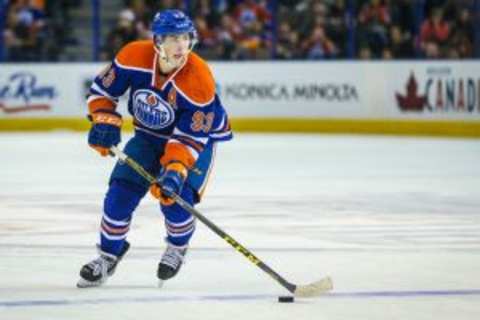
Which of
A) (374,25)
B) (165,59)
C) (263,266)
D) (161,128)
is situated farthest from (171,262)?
(374,25)

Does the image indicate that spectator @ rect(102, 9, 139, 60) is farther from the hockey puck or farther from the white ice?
the hockey puck

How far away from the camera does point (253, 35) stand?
17.6 metres

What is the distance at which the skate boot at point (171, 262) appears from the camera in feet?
19.0

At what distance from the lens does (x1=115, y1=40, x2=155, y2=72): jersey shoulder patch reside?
5746mm

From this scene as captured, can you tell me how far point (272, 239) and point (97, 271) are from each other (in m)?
1.92

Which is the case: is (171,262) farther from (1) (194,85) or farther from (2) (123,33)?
(2) (123,33)

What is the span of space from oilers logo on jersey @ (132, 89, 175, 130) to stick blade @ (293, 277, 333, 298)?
0.93 m

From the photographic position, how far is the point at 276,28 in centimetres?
1752

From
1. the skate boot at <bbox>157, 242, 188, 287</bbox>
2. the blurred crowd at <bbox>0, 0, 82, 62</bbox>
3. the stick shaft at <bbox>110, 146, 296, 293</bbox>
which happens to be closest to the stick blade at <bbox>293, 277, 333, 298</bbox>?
the stick shaft at <bbox>110, 146, 296, 293</bbox>

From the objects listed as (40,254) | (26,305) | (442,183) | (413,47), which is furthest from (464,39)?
(26,305)

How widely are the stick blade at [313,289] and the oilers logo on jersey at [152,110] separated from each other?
0.93 m

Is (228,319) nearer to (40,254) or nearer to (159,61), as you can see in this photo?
(159,61)

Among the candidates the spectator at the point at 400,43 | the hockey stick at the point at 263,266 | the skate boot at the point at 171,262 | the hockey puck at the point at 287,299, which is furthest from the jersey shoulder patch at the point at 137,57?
the spectator at the point at 400,43

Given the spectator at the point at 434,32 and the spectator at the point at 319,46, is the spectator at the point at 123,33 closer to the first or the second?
the spectator at the point at 319,46
